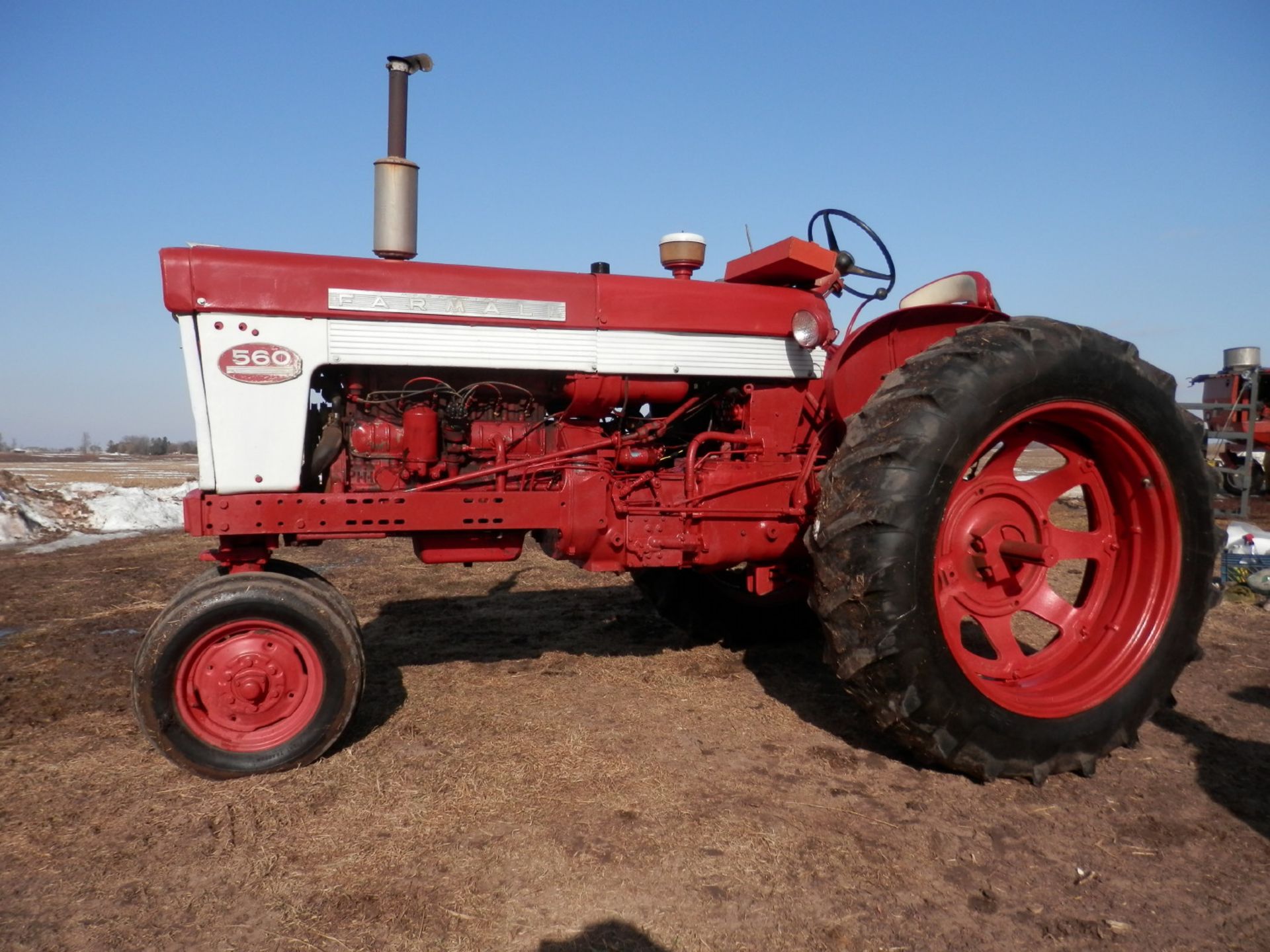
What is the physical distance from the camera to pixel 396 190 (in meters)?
3.71

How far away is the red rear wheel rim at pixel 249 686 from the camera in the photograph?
318cm

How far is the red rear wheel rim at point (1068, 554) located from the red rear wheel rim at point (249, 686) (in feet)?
7.69

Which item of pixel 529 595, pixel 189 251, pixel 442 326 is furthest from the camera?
pixel 529 595

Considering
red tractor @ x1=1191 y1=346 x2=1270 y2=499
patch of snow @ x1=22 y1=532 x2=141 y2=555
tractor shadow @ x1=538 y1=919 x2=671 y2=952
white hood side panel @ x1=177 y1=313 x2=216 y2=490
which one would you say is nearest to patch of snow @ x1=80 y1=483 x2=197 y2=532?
patch of snow @ x1=22 y1=532 x2=141 y2=555

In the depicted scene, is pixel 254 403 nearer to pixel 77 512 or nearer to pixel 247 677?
pixel 247 677

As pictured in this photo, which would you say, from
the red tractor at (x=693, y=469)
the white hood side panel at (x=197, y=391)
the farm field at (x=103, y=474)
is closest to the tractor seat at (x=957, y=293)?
the red tractor at (x=693, y=469)

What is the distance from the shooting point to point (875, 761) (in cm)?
341

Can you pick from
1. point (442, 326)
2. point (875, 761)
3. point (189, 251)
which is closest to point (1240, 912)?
point (875, 761)

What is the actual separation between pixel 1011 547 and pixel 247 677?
2.87 m

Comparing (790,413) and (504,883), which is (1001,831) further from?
(790,413)

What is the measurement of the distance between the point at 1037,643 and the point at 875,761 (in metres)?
2.15

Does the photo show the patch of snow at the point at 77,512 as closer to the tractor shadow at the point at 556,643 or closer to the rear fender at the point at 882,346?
the tractor shadow at the point at 556,643

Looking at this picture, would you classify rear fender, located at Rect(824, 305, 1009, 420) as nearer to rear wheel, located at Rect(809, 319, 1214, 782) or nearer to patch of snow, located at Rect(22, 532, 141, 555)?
rear wheel, located at Rect(809, 319, 1214, 782)

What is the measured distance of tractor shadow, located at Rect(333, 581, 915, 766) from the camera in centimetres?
391
